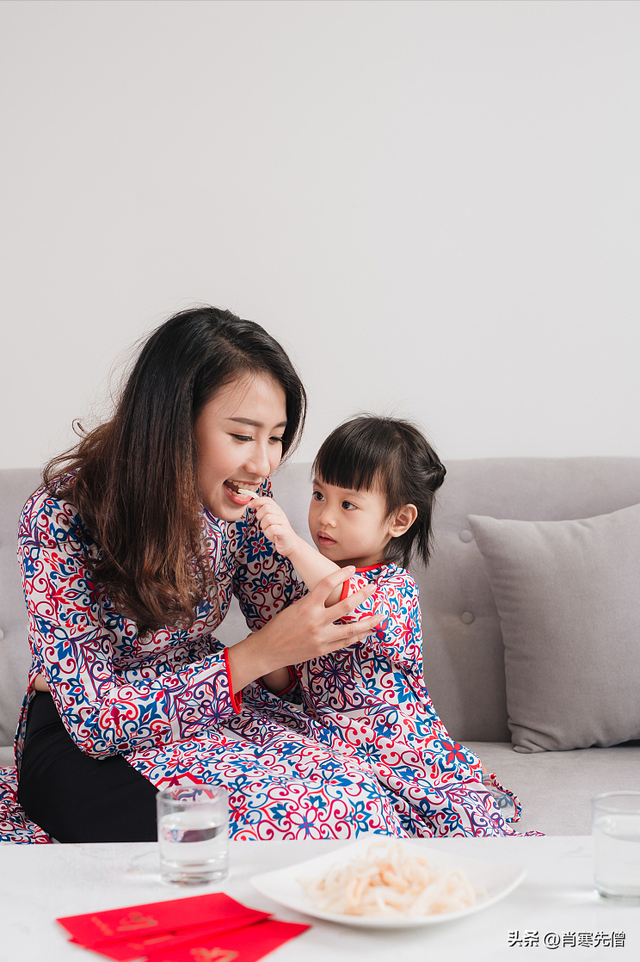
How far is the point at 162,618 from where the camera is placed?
4.53 feet

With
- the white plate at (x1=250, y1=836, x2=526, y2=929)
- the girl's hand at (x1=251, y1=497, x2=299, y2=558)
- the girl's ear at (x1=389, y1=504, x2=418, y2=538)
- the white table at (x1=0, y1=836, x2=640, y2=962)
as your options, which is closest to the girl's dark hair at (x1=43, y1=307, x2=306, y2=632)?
the girl's hand at (x1=251, y1=497, x2=299, y2=558)

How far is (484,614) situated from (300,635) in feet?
2.29

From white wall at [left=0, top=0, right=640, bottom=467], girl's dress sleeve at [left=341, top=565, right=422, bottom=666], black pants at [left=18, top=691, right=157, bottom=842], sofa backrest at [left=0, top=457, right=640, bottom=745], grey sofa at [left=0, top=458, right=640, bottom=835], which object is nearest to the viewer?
black pants at [left=18, top=691, right=157, bottom=842]

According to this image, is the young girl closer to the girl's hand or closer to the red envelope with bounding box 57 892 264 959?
the girl's hand

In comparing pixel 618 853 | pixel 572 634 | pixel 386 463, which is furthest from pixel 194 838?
pixel 572 634

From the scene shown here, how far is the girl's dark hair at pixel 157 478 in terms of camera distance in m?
1.36

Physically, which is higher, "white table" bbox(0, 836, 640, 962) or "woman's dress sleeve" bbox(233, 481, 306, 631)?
"woman's dress sleeve" bbox(233, 481, 306, 631)

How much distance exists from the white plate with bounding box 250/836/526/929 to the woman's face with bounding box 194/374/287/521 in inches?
28.3

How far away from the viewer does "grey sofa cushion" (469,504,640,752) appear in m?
1.71

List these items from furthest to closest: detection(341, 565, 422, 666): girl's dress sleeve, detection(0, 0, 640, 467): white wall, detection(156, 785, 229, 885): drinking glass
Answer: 1. detection(0, 0, 640, 467): white wall
2. detection(341, 565, 422, 666): girl's dress sleeve
3. detection(156, 785, 229, 885): drinking glass

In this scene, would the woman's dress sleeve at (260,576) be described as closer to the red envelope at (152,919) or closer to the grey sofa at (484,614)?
the grey sofa at (484,614)

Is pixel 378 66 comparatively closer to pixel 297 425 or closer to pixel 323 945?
pixel 297 425

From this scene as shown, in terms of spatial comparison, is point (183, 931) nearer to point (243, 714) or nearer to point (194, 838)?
point (194, 838)

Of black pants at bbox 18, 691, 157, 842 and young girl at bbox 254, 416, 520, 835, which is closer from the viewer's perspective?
black pants at bbox 18, 691, 157, 842
